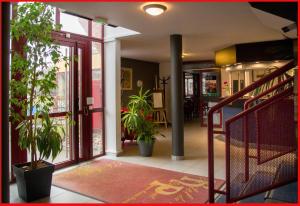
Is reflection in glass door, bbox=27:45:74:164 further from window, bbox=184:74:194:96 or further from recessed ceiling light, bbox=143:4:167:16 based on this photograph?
window, bbox=184:74:194:96

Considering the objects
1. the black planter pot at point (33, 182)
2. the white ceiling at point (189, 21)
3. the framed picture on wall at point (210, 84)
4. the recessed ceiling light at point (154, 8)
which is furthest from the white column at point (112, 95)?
the framed picture on wall at point (210, 84)

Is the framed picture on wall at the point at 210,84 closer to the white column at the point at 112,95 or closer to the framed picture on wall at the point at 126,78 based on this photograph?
the framed picture on wall at the point at 126,78

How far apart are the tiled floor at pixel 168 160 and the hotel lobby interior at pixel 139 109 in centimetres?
2

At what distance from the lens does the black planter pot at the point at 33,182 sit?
113 inches

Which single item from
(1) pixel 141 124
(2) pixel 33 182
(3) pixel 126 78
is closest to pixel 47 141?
(2) pixel 33 182

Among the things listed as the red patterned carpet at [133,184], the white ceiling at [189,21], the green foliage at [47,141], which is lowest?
the red patterned carpet at [133,184]

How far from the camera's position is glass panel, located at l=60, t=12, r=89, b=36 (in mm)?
4176

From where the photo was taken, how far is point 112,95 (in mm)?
4926

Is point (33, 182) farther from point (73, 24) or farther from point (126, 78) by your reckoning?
point (126, 78)

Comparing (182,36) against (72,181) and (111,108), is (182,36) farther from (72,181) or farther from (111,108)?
(72,181)

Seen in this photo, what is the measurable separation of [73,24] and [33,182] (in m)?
2.79

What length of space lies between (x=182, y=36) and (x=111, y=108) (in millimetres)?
2029

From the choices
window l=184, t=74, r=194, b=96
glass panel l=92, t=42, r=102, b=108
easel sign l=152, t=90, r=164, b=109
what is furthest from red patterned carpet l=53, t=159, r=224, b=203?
window l=184, t=74, r=194, b=96

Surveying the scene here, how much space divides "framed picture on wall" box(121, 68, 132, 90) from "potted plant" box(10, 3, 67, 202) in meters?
4.64
